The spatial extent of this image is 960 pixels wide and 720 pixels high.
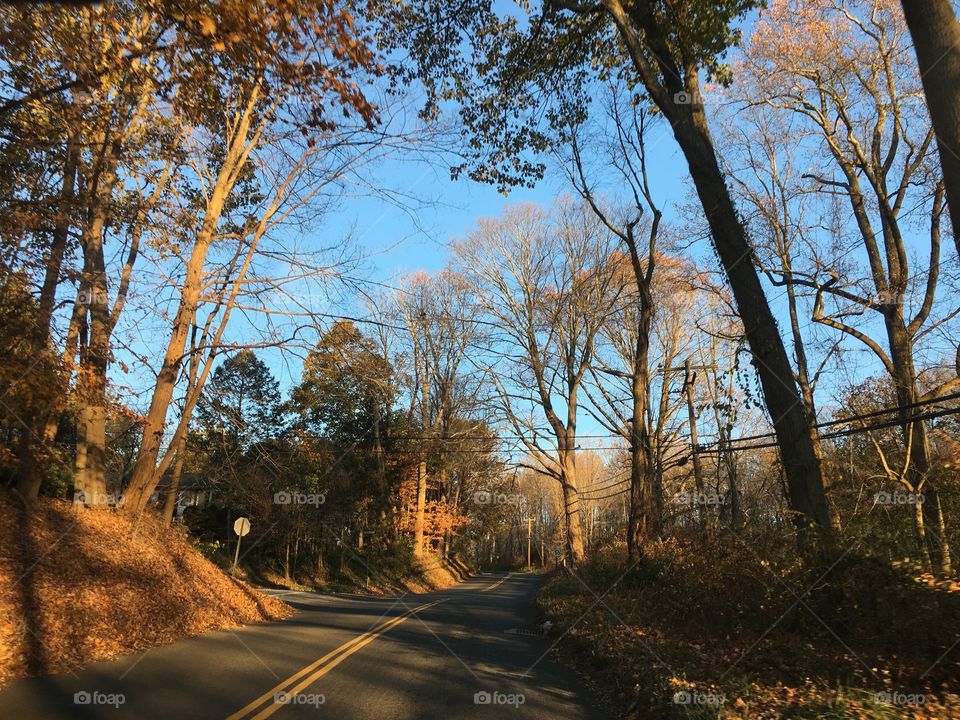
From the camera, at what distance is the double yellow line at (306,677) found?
623cm

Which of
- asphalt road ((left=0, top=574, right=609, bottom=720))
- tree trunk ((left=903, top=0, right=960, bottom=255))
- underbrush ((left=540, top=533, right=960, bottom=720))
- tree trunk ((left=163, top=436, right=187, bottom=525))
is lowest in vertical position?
asphalt road ((left=0, top=574, right=609, bottom=720))

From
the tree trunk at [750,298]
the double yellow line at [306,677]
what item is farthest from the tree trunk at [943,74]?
the double yellow line at [306,677]

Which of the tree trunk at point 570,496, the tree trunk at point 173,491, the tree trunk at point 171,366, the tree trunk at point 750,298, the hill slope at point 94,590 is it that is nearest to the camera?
the hill slope at point 94,590

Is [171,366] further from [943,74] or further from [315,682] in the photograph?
[943,74]

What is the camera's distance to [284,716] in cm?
610

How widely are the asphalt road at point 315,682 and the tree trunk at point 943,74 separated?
20.4ft

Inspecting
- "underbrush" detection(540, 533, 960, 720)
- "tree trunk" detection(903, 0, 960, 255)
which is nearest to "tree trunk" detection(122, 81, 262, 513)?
"underbrush" detection(540, 533, 960, 720)

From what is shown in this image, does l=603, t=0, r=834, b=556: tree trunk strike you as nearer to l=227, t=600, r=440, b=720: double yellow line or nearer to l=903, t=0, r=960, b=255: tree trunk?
l=903, t=0, r=960, b=255: tree trunk

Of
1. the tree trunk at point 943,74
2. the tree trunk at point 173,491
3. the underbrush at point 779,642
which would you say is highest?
the tree trunk at point 943,74

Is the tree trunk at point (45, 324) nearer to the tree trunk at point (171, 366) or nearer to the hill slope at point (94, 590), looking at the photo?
the hill slope at point (94, 590)

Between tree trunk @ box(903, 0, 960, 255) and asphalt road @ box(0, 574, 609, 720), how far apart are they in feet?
20.4

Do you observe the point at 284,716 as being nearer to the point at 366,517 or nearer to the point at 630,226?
the point at 630,226

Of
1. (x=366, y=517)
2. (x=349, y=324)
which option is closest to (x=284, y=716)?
(x=349, y=324)

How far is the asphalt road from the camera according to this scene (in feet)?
21.0
